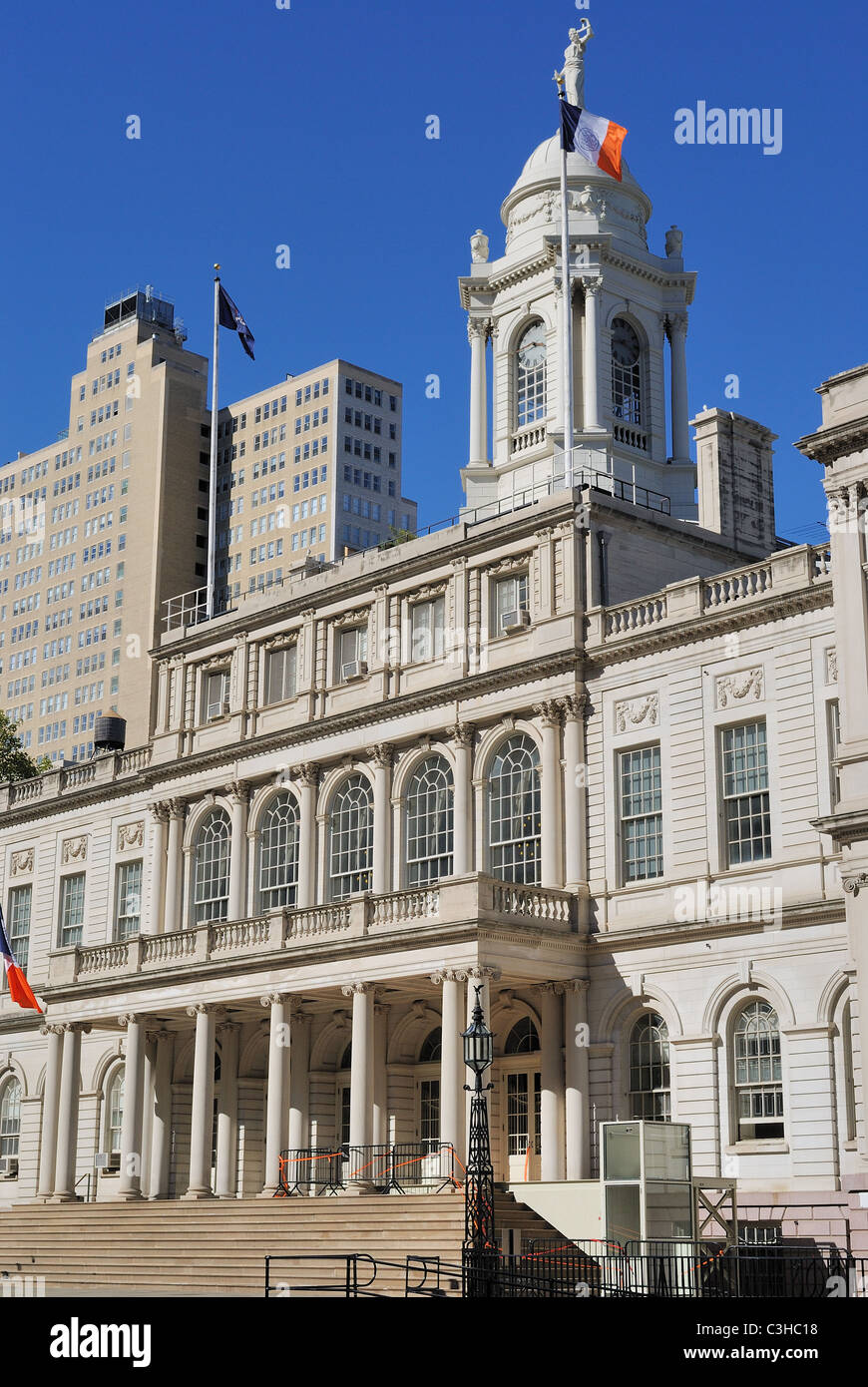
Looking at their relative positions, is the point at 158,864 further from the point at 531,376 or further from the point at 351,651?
the point at 531,376

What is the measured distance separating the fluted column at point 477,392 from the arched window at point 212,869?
12.8 meters

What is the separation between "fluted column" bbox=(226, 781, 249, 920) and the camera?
4822 centimetres

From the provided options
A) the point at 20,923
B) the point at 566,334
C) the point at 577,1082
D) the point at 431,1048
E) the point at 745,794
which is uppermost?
the point at 566,334

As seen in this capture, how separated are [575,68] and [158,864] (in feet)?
89.4

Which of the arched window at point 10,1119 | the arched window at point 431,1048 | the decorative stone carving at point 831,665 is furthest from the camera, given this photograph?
the arched window at point 10,1119

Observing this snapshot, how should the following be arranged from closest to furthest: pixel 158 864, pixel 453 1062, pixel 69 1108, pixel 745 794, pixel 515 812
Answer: pixel 453 1062
pixel 745 794
pixel 515 812
pixel 69 1108
pixel 158 864

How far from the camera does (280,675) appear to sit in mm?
49594

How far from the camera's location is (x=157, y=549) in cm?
13062

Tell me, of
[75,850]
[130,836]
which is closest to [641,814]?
[130,836]

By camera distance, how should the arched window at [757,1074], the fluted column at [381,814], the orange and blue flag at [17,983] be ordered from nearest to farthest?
1. the arched window at [757,1074]
2. the fluted column at [381,814]
3. the orange and blue flag at [17,983]

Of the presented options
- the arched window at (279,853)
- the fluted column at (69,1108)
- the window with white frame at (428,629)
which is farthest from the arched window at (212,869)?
the window with white frame at (428,629)

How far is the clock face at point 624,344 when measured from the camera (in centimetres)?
5219

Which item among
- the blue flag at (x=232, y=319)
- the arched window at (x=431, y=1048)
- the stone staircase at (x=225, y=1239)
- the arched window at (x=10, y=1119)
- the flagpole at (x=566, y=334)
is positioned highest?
the blue flag at (x=232, y=319)

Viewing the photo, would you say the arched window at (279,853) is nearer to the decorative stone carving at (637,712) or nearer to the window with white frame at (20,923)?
the decorative stone carving at (637,712)
